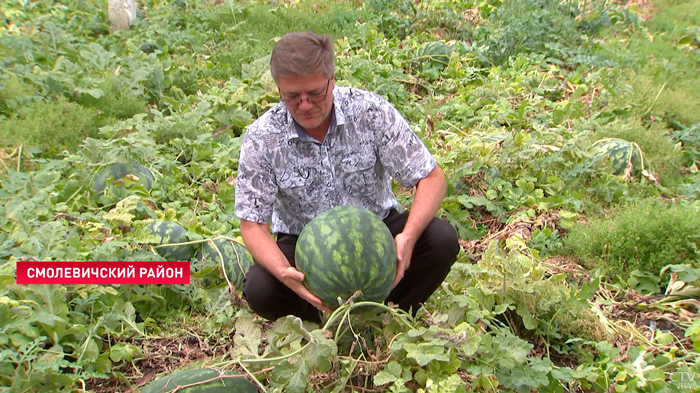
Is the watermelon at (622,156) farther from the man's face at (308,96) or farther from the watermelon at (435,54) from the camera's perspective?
the man's face at (308,96)

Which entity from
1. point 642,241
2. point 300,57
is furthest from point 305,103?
point 642,241

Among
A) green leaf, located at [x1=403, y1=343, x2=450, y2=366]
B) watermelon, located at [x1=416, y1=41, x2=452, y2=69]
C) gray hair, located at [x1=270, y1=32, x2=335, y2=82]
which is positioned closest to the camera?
green leaf, located at [x1=403, y1=343, x2=450, y2=366]

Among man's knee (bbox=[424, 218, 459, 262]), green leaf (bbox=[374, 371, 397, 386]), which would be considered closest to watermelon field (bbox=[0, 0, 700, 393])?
green leaf (bbox=[374, 371, 397, 386])

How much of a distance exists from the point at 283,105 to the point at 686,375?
205cm

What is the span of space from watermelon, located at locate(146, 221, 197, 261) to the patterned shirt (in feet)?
2.90

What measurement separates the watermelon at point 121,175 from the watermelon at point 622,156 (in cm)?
325

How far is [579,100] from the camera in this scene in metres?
5.46

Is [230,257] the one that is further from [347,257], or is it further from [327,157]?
[347,257]

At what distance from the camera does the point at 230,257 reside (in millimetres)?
3191

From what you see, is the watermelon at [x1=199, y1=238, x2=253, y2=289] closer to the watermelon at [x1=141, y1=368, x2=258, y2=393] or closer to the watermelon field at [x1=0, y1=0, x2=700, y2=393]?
the watermelon field at [x1=0, y1=0, x2=700, y2=393]

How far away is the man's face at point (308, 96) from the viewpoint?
222 cm

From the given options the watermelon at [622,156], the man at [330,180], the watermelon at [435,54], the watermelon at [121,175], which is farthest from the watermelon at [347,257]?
the watermelon at [435,54]

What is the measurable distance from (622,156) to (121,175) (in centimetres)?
366

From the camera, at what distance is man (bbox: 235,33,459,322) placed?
246 cm
